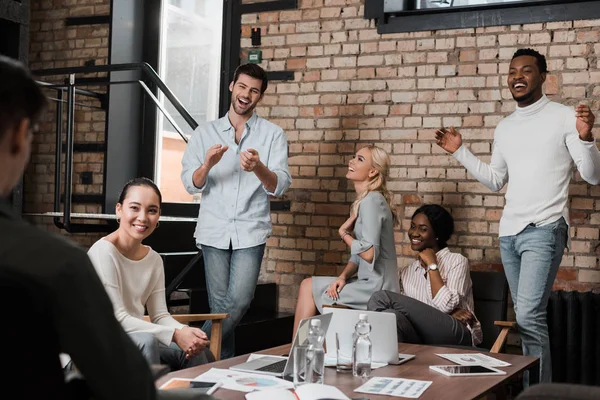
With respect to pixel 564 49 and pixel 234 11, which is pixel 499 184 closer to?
pixel 564 49

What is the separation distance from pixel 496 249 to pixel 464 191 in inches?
16.2

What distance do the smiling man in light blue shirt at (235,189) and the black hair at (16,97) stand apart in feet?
9.76

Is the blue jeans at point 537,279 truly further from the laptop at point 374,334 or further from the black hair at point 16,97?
the black hair at point 16,97

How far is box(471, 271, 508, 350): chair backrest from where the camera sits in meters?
4.59

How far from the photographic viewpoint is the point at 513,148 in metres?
4.20

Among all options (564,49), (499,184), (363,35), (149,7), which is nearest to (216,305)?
(499,184)

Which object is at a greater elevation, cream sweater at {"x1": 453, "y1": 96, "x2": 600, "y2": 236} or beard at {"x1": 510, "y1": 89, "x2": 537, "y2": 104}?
beard at {"x1": 510, "y1": 89, "x2": 537, "y2": 104}

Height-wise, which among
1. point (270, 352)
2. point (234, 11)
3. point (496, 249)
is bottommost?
point (270, 352)

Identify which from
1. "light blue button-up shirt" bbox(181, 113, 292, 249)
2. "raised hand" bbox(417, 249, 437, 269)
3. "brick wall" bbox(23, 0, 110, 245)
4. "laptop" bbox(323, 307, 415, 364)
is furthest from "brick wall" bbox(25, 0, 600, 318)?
"laptop" bbox(323, 307, 415, 364)

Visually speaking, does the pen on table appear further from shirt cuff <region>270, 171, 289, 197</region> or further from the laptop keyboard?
shirt cuff <region>270, 171, 289, 197</region>

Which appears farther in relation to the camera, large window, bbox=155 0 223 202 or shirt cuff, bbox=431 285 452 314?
large window, bbox=155 0 223 202

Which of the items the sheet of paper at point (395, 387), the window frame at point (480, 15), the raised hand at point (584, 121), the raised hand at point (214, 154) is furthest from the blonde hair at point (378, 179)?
the sheet of paper at point (395, 387)

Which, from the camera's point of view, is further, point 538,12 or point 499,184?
point 538,12

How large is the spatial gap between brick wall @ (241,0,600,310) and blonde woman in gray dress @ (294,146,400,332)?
0.59 m
